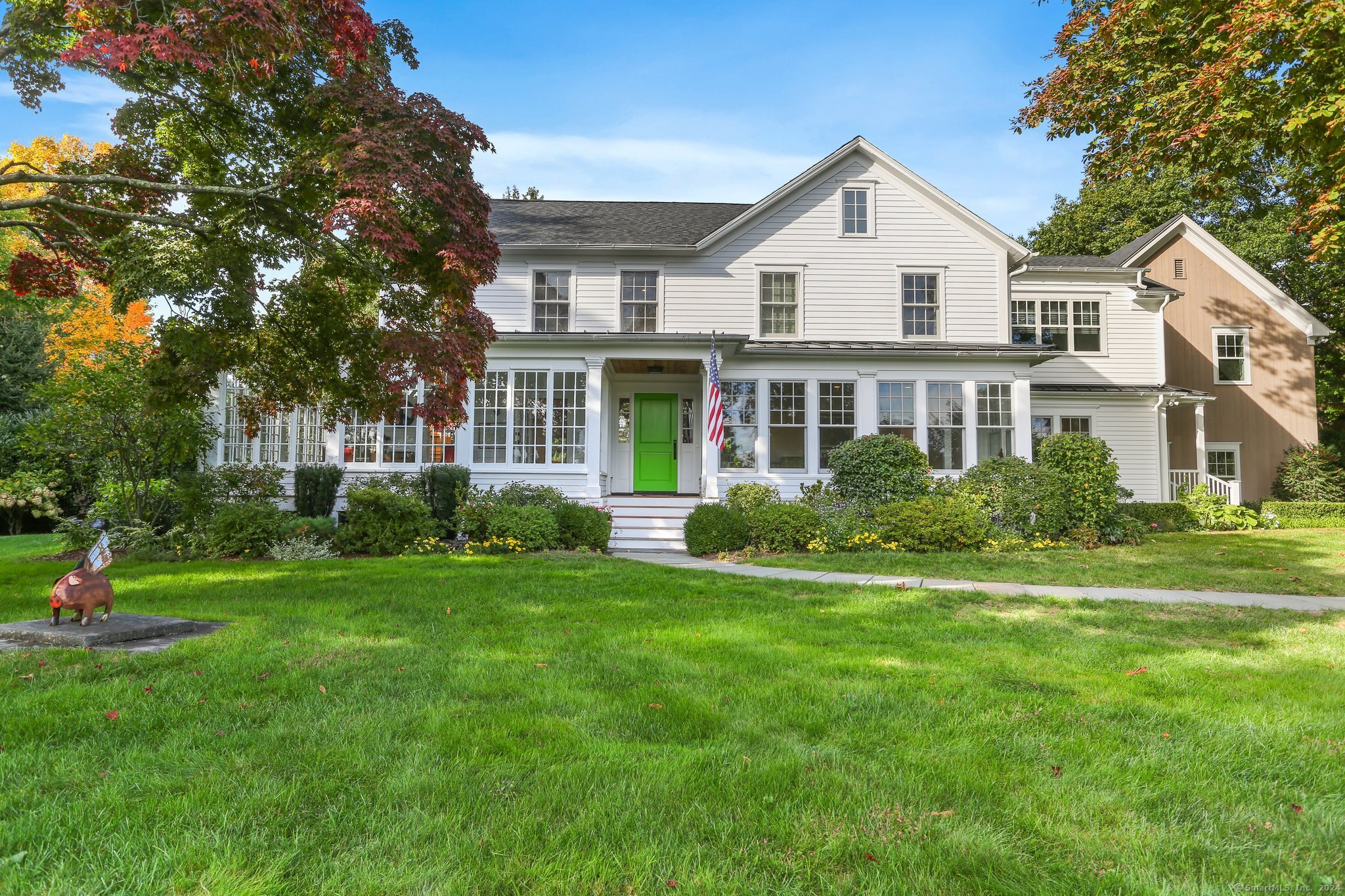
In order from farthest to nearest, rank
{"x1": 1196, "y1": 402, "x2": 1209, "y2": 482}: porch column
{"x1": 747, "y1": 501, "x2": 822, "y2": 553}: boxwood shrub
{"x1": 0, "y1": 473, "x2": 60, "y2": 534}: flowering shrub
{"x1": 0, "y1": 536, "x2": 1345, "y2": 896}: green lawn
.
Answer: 1. {"x1": 1196, "y1": 402, "x2": 1209, "y2": 482}: porch column
2. {"x1": 747, "y1": 501, "x2": 822, "y2": 553}: boxwood shrub
3. {"x1": 0, "y1": 473, "x2": 60, "y2": 534}: flowering shrub
4. {"x1": 0, "y1": 536, "x2": 1345, "y2": 896}: green lawn

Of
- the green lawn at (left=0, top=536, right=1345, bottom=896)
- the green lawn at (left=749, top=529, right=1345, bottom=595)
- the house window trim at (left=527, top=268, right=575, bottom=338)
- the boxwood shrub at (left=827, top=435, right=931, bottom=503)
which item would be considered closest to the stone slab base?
the green lawn at (left=0, top=536, right=1345, bottom=896)

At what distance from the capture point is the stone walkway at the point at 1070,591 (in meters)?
6.84

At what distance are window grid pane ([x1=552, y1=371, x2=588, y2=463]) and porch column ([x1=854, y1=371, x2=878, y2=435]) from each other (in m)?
5.73

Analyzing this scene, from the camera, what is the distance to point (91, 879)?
1931mm

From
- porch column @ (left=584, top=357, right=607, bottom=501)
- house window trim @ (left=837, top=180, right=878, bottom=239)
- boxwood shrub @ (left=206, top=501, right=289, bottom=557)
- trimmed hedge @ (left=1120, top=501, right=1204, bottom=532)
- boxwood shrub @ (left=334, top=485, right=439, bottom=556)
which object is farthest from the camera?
trimmed hedge @ (left=1120, top=501, right=1204, bottom=532)

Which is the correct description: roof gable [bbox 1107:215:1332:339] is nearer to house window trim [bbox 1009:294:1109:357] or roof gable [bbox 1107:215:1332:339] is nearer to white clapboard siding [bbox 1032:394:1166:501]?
house window trim [bbox 1009:294:1109:357]

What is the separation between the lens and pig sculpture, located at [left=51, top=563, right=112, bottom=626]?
4633 millimetres

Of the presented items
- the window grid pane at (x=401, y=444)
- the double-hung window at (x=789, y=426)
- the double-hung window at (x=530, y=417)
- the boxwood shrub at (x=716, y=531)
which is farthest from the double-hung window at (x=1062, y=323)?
the window grid pane at (x=401, y=444)

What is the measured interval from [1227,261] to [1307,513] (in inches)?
293

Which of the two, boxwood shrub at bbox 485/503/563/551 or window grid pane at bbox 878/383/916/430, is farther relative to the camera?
window grid pane at bbox 878/383/916/430

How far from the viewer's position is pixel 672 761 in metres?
2.77

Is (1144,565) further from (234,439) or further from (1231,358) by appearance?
(234,439)

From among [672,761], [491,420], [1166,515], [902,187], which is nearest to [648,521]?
[491,420]

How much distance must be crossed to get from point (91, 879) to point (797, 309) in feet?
48.2
